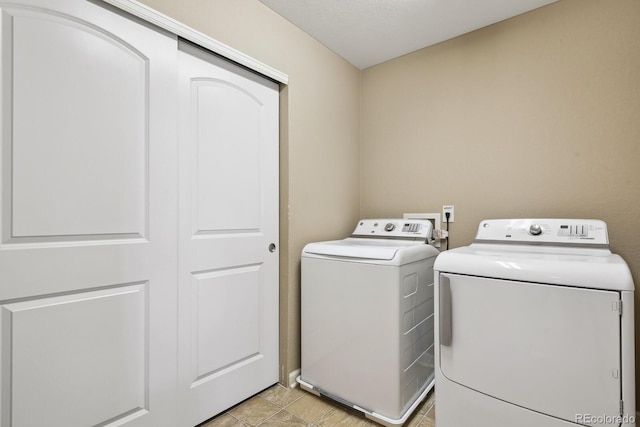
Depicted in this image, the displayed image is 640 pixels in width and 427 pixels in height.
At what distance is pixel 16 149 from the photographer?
3.36ft

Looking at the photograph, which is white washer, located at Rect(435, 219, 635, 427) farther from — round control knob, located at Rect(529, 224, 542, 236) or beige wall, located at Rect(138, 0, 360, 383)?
beige wall, located at Rect(138, 0, 360, 383)

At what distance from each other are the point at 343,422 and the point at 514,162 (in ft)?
6.05

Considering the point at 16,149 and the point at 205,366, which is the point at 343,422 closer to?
the point at 205,366

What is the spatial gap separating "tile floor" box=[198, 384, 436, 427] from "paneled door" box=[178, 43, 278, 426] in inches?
2.7

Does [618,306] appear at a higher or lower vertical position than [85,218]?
lower

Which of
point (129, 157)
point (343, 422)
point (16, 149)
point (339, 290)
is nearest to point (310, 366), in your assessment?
point (343, 422)

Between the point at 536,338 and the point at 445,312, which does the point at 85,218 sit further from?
the point at 536,338

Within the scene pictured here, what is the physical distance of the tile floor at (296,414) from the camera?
1.60m

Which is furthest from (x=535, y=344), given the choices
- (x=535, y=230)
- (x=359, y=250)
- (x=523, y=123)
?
(x=523, y=123)

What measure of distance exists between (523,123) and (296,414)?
2186mm

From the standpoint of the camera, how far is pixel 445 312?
1.38 meters

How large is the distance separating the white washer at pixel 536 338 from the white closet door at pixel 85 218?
4.30 ft

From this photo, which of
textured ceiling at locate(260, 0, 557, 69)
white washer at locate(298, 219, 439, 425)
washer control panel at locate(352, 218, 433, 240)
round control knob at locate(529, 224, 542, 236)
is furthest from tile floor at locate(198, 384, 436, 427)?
textured ceiling at locate(260, 0, 557, 69)
